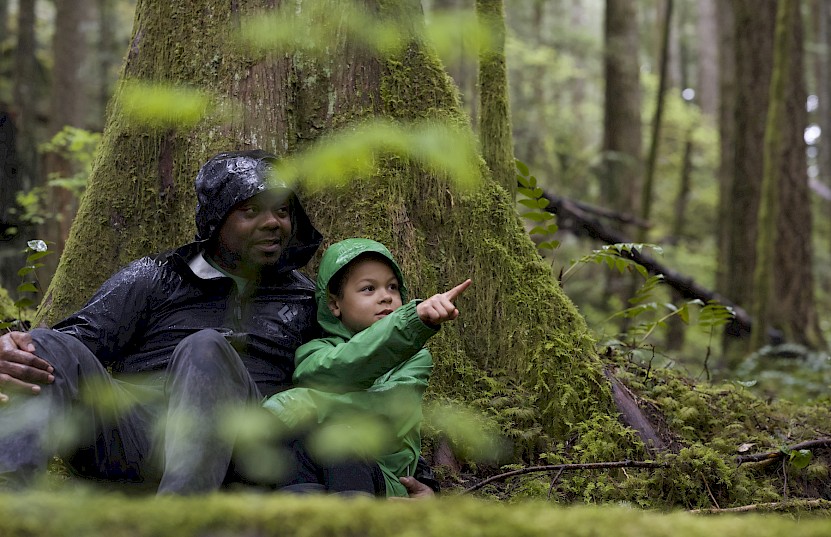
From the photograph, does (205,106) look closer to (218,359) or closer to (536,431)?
(218,359)

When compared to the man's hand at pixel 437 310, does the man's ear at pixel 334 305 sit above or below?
below

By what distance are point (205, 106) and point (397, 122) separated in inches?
45.5

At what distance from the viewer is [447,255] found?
509 centimetres

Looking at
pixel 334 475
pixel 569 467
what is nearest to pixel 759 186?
pixel 569 467

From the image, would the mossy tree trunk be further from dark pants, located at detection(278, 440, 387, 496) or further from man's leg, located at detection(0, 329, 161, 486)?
man's leg, located at detection(0, 329, 161, 486)

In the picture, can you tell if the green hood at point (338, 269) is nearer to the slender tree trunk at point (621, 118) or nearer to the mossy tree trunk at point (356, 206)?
the mossy tree trunk at point (356, 206)

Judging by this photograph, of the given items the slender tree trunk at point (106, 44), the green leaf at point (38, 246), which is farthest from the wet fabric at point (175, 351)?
the slender tree trunk at point (106, 44)

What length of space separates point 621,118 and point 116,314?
12.0 m

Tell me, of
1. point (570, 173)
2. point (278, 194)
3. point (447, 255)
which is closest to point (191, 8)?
point (278, 194)

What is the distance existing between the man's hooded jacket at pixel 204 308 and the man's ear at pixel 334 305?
20cm

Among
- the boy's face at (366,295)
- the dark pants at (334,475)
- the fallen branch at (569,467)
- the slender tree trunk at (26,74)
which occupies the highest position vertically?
the slender tree trunk at (26,74)

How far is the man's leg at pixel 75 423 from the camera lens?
2.99 m

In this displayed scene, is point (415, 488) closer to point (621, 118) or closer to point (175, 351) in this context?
point (175, 351)

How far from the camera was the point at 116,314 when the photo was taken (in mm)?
3975
